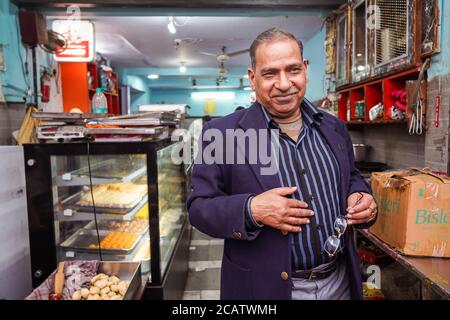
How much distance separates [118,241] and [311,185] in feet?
6.50

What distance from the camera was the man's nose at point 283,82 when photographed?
1382 mm

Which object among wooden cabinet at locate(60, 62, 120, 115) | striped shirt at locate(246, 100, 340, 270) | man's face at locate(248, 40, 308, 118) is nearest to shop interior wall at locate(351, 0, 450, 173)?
striped shirt at locate(246, 100, 340, 270)

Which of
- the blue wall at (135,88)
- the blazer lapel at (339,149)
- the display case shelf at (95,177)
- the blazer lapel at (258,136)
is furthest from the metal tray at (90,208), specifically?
the blue wall at (135,88)

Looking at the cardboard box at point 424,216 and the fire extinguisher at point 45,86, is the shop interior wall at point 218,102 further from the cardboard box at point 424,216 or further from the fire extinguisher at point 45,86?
the fire extinguisher at point 45,86

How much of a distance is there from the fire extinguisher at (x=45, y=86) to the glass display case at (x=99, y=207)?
6.80ft

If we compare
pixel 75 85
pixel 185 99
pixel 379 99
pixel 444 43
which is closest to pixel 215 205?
pixel 444 43

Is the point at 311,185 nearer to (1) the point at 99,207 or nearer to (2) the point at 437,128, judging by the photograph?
(2) the point at 437,128

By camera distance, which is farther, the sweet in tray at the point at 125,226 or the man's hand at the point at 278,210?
the sweet in tray at the point at 125,226

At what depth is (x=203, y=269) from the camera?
13.7 feet

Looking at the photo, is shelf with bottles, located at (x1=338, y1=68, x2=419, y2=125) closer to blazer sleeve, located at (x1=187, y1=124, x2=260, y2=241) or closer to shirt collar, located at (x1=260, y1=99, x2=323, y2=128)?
shirt collar, located at (x1=260, y1=99, x2=323, y2=128)

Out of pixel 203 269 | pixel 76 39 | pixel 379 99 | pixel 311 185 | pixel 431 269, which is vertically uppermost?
pixel 76 39
